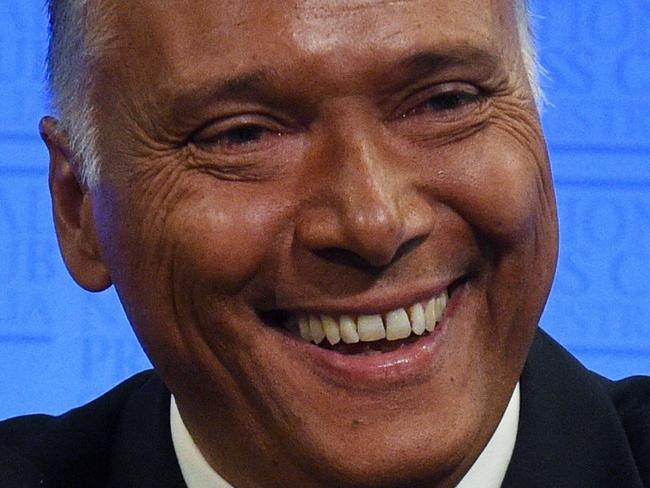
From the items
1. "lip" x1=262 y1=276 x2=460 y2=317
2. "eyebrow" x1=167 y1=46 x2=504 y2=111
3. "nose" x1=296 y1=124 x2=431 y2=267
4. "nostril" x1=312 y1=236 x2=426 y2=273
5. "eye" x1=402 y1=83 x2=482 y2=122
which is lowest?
"lip" x1=262 y1=276 x2=460 y2=317

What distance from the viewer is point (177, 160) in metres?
1.31

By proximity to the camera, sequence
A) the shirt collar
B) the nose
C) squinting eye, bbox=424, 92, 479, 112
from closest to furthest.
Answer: the nose < squinting eye, bbox=424, 92, 479, 112 < the shirt collar

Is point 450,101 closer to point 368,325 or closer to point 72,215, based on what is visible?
point 368,325

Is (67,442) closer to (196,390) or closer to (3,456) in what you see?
(3,456)

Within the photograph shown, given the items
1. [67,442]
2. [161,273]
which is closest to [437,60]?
[161,273]

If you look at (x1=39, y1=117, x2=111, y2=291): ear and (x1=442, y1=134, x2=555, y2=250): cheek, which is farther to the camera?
(x1=39, y1=117, x2=111, y2=291): ear

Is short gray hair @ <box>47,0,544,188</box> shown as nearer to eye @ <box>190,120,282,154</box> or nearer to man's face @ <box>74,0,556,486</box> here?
man's face @ <box>74,0,556,486</box>

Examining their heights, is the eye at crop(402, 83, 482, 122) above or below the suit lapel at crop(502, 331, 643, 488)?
above

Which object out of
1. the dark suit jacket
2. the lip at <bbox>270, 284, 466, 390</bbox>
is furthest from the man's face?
the dark suit jacket

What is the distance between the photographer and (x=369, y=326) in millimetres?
1260

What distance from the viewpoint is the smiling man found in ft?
3.99

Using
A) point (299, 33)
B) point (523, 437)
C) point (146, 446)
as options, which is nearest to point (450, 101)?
point (299, 33)

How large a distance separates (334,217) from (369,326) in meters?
0.12

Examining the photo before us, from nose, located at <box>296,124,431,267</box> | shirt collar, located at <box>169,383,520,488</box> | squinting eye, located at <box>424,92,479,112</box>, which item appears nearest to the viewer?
nose, located at <box>296,124,431,267</box>
